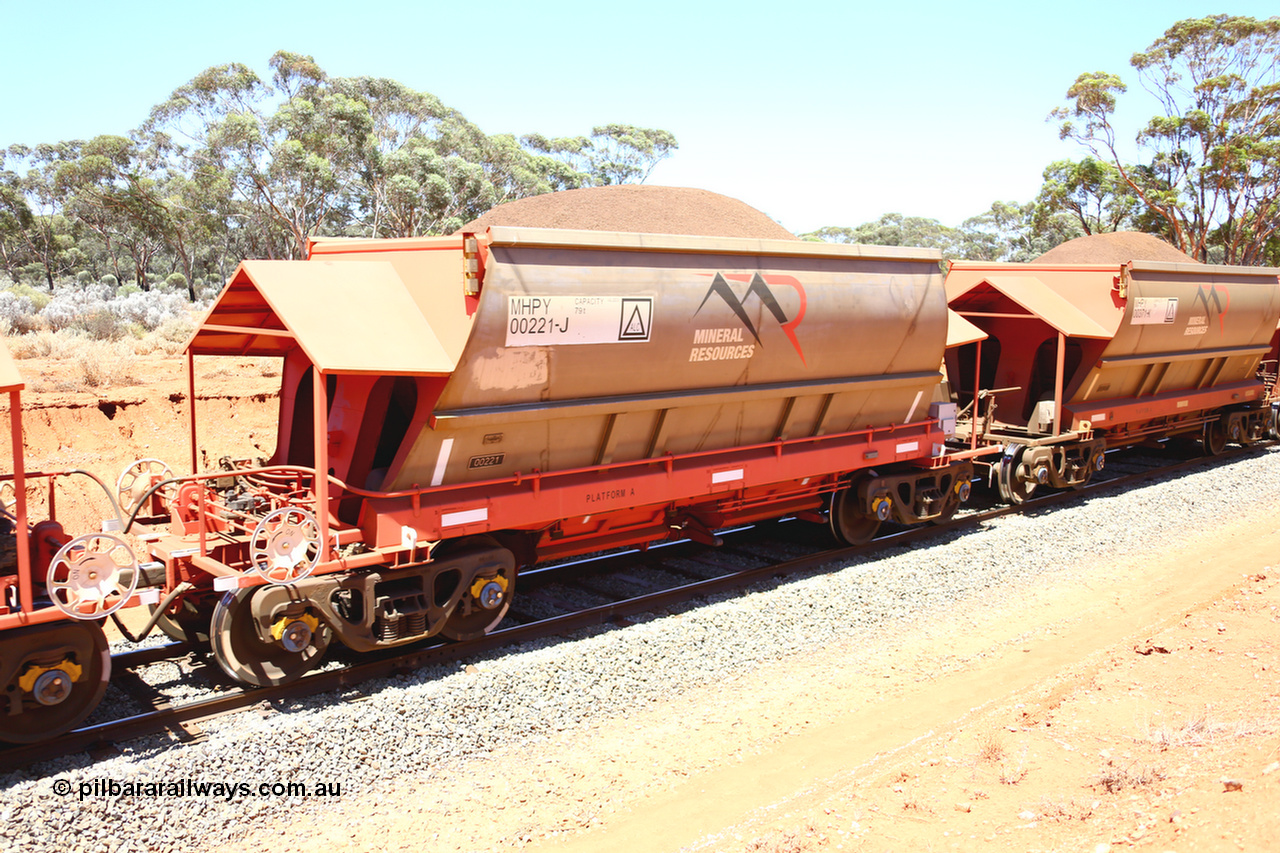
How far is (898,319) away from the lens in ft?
36.4

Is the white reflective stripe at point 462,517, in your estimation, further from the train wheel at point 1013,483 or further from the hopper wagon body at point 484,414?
the train wheel at point 1013,483

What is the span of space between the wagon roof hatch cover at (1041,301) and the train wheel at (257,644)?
10956mm

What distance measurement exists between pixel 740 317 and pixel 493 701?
4448 millimetres

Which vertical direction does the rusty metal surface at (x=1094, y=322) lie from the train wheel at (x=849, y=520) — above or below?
above

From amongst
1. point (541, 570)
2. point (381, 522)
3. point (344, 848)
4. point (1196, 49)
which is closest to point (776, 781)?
point (344, 848)

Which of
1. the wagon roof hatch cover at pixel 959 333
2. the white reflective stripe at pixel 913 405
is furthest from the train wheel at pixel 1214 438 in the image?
the white reflective stripe at pixel 913 405

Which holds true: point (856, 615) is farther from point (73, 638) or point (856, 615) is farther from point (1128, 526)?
point (73, 638)

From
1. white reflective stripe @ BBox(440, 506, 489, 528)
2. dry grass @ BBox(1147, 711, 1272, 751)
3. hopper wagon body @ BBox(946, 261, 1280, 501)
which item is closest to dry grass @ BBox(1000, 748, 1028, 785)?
dry grass @ BBox(1147, 711, 1272, 751)

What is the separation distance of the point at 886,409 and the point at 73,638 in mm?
8961

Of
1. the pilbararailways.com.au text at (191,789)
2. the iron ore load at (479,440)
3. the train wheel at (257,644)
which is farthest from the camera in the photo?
the train wheel at (257,644)

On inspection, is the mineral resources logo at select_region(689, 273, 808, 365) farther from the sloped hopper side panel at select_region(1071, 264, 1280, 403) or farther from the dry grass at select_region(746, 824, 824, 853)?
the sloped hopper side panel at select_region(1071, 264, 1280, 403)

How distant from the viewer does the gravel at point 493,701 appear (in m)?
5.78

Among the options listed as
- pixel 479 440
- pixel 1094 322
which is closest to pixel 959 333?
pixel 1094 322

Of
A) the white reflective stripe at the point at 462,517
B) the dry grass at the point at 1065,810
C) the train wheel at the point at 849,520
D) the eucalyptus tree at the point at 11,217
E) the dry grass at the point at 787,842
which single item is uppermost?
the eucalyptus tree at the point at 11,217
